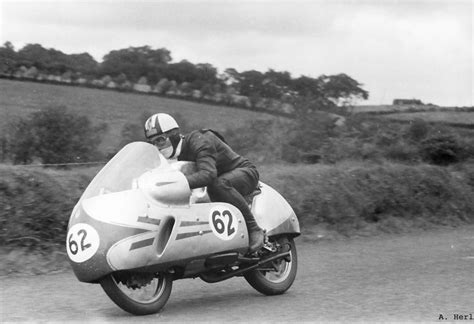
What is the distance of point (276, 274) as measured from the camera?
9.16 m

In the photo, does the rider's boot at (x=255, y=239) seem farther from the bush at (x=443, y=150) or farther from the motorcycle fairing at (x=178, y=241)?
the bush at (x=443, y=150)

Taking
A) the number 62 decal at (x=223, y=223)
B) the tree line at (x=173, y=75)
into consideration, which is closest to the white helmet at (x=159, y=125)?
the number 62 decal at (x=223, y=223)

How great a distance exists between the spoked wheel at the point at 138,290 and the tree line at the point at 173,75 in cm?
1730

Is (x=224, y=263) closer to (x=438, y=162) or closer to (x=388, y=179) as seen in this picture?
(x=388, y=179)

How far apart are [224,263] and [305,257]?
4526mm

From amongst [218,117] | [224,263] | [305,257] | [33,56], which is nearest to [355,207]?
[305,257]

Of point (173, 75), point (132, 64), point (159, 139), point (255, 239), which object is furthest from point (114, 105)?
point (159, 139)

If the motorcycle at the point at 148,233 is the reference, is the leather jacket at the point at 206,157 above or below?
above

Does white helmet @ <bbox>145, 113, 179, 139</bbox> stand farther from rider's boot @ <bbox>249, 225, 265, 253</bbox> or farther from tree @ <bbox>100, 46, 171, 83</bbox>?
tree @ <bbox>100, 46, 171, 83</bbox>

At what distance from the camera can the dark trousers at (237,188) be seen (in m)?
8.35

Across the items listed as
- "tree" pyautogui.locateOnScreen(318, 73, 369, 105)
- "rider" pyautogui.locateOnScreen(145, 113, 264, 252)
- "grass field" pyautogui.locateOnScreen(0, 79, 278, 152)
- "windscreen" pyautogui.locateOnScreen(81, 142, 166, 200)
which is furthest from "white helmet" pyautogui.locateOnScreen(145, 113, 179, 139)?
"tree" pyautogui.locateOnScreen(318, 73, 369, 105)

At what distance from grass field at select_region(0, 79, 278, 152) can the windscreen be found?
41.5 feet

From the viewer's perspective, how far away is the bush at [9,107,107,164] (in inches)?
683

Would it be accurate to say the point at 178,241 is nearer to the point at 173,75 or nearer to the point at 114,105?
the point at 114,105
